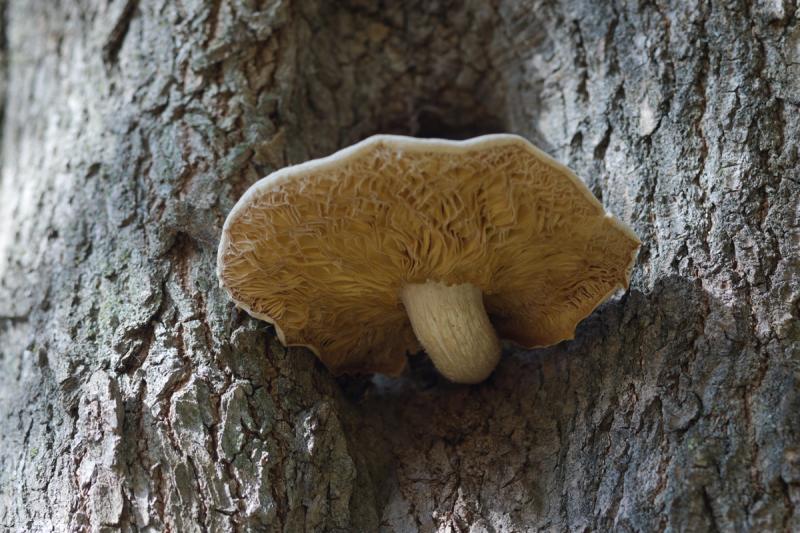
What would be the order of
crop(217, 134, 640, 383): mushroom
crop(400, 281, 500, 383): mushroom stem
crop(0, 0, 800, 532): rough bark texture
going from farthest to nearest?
crop(400, 281, 500, 383): mushroom stem < crop(0, 0, 800, 532): rough bark texture < crop(217, 134, 640, 383): mushroom

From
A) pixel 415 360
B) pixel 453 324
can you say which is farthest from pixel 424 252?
pixel 415 360

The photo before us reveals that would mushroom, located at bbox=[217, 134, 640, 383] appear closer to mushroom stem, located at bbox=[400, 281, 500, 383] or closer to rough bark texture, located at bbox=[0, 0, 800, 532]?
mushroom stem, located at bbox=[400, 281, 500, 383]

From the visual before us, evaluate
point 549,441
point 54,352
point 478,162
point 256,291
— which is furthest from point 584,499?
point 54,352

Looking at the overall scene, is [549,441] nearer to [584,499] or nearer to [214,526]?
[584,499]

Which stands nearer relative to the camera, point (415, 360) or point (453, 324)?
point (453, 324)

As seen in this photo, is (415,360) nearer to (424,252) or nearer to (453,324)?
(453,324)

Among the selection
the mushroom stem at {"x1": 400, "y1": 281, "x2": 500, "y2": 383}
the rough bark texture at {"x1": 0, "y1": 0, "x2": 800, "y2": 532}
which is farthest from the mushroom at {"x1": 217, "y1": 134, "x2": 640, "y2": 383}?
the rough bark texture at {"x1": 0, "y1": 0, "x2": 800, "y2": 532}

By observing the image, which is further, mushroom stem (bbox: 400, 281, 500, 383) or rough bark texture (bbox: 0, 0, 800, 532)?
mushroom stem (bbox: 400, 281, 500, 383)

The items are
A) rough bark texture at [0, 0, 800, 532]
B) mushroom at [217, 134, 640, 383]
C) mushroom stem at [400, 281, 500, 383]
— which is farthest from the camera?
mushroom stem at [400, 281, 500, 383]
